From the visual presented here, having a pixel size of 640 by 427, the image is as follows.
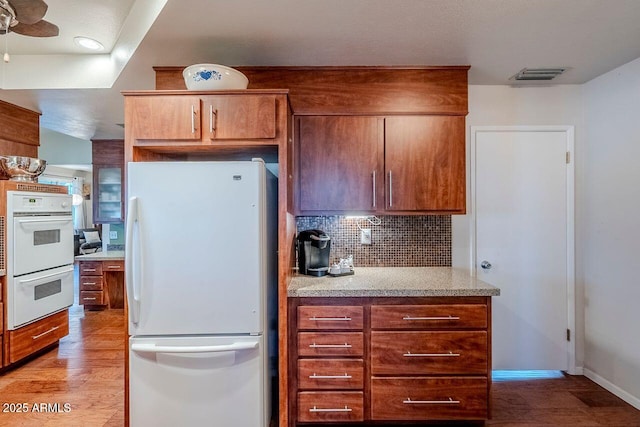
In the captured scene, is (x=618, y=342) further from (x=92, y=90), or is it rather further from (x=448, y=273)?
(x=92, y=90)

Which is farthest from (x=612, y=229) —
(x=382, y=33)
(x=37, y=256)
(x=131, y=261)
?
(x=37, y=256)

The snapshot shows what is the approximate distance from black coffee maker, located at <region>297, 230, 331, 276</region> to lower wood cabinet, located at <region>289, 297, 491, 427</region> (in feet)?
1.38

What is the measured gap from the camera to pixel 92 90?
2650 millimetres

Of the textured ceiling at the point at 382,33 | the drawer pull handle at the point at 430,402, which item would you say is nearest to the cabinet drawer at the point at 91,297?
the textured ceiling at the point at 382,33

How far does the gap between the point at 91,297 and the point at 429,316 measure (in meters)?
4.58

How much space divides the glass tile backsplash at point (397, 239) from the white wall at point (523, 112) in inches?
A: 4.4

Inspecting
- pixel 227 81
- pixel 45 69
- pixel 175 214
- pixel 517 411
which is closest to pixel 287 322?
pixel 175 214

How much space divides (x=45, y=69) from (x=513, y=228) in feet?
13.0

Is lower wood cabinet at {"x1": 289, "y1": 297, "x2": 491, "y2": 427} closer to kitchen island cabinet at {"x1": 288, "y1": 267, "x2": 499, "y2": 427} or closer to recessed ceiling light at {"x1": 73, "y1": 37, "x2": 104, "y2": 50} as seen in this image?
kitchen island cabinet at {"x1": 288, "y1": 267, "x2": 499, "y2": 427}

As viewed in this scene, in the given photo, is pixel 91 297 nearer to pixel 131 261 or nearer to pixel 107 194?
pixel 107 194

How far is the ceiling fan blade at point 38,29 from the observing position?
5.91ft

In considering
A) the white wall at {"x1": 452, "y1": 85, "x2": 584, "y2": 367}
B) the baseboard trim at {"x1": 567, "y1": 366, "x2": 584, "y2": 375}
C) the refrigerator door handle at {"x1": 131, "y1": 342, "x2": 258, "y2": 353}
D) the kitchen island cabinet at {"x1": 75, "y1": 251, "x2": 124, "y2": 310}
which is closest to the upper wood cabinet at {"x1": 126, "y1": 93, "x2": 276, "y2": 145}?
the refrigerator door handle at {"x1": 131, "y1": 342, "x2": 258, "y2": 353}

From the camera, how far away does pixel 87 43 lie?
2289mm

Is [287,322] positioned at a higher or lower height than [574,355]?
higher
